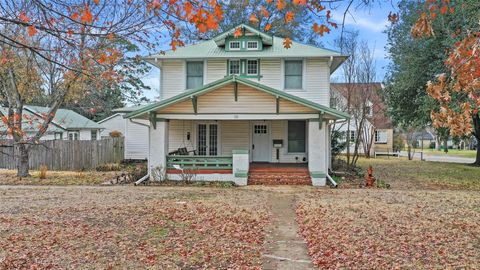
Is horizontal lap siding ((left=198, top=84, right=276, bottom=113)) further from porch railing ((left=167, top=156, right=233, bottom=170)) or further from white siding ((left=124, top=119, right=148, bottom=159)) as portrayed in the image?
white siding ((left=124, top=119, right=148, bottom=159))

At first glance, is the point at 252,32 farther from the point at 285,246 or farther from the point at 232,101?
the point at 285,246

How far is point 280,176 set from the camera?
16.6 metres

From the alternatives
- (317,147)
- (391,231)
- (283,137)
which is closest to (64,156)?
(283,137)

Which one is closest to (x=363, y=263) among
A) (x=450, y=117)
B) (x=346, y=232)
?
(x=346, y=232)

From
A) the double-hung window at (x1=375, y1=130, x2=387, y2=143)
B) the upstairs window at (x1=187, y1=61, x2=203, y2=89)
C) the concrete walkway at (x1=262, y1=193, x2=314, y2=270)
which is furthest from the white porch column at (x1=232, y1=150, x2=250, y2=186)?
the double-hung window at (x1=375, y1=130, x2=387, y2=143)

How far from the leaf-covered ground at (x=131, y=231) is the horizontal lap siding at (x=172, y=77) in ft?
26.4

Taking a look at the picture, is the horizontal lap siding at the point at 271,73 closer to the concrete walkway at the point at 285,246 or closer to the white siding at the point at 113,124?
the concrete walkway at the point at 285,246

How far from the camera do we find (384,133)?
46.8 meters

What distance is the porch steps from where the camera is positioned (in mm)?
16438

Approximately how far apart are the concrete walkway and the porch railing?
6.35 meters

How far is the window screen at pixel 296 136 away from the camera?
19953 mm

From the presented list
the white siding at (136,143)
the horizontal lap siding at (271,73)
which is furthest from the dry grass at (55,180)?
the horizontal lap siding at (271,73)

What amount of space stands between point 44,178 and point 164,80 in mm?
7235

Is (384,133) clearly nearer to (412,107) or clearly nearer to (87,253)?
(412,107)
